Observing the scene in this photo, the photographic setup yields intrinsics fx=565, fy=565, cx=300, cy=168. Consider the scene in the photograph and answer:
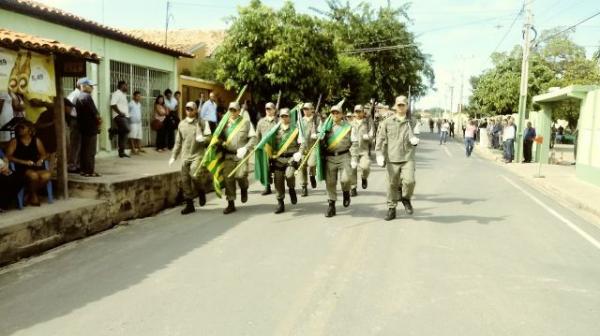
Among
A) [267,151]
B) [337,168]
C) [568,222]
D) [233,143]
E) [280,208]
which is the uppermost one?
[233,143]

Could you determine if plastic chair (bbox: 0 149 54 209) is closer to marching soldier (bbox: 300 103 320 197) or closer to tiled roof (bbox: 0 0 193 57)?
marching soldier (bbox: 300 103 320 197)

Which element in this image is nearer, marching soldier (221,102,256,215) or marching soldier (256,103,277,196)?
marching soldier (221,102,256,215)

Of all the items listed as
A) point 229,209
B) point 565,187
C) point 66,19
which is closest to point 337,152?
point 229,209

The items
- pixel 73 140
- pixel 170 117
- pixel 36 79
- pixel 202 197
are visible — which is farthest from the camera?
pixel 170 117

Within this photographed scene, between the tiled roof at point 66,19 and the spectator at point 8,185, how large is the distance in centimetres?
440

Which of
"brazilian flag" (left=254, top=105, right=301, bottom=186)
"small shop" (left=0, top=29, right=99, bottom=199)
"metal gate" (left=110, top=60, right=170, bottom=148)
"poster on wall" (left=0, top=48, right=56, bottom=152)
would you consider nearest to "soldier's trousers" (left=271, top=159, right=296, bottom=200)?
"brazilian flag" (left=254, top=105, right=301, bottom=186)

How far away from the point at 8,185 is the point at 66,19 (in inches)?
228

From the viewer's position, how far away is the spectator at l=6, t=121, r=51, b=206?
7.86 meters

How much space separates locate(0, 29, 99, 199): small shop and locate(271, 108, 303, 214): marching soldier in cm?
316

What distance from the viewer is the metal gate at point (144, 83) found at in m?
14.7

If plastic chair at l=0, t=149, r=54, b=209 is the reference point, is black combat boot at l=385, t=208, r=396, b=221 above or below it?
below

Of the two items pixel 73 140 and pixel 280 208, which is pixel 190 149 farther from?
pixel 73 140

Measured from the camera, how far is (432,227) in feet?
27.3

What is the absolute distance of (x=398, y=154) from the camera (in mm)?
8914
